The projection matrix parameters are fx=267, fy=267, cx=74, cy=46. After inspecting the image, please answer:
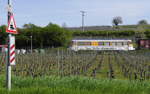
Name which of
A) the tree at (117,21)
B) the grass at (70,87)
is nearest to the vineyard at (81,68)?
the grass at (70,87)

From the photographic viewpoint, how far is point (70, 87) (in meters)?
8.95

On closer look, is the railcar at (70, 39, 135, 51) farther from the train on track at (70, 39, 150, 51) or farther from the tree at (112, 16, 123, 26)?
the tree at (112, 16, 123, 26)

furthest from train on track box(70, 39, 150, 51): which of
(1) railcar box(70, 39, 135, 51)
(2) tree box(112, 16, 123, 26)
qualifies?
(2) tree box(112, 16, 123, 26)

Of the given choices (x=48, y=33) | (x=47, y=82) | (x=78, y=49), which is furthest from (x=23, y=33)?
(x=47, y=82)

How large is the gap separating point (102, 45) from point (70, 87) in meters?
46.5

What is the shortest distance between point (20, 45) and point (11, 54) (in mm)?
60638

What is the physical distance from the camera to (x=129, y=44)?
5550 centimetres

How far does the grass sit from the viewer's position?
26.1 feet

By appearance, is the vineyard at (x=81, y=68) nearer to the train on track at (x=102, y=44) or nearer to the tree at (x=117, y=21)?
the train on track at (x=102, y=44)

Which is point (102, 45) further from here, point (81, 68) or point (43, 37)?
point (81, 68)

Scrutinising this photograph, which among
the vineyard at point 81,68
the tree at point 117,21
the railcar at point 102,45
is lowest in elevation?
the vineyard at point 81,68

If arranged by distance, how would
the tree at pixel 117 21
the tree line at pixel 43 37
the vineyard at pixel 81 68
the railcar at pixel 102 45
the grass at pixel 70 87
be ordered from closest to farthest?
1. the grass at pixel 70 87
2. the vineyard at pixel 81 68
3. the railcar at pixel 102 45
4. the tree line at pixel 43 37
5. the tree at pixel 117 21

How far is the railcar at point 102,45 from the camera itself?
180 ft

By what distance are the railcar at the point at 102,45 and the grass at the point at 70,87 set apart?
4472 cm
